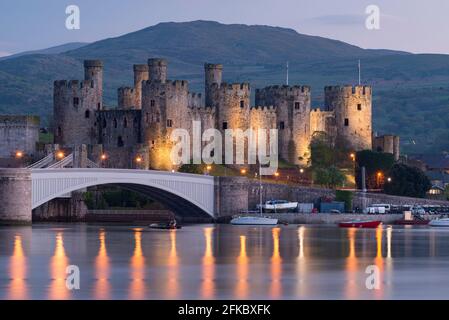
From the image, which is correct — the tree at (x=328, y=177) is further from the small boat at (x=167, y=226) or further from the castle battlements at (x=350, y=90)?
the small boat at (x=167, y=226)

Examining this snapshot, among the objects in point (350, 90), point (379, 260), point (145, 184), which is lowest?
point (379, 260)

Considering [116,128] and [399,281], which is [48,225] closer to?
[116,128]

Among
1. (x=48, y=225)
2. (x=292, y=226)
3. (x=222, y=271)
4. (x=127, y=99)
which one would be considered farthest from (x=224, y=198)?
(x=222, y=271)

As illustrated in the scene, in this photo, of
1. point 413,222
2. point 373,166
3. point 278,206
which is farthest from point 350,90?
point 413,222

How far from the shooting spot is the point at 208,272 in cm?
6153

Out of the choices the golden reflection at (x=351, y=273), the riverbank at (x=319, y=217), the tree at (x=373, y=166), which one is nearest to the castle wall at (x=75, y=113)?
the riverbank at (x=319, y=217)

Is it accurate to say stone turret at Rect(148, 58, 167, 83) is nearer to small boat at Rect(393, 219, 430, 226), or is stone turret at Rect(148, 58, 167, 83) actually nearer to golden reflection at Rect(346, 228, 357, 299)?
small boat at Rect(393, 219, 430, 226)

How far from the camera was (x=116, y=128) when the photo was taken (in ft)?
360

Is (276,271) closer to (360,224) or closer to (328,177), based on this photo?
(360,224)

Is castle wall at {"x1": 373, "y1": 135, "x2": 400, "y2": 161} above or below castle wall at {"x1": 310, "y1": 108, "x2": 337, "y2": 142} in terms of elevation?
below

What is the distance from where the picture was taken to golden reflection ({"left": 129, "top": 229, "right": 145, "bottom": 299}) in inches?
2108

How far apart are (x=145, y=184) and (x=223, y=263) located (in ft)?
87.5

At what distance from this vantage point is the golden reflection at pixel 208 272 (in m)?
54.2

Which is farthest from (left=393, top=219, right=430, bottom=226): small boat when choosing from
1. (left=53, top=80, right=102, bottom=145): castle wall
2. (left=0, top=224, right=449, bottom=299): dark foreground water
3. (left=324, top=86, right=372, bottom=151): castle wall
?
(left=53, top=80, right=102, bottom=145): castle wall
